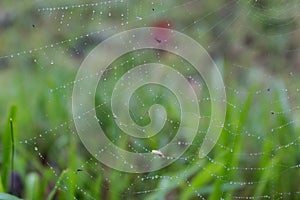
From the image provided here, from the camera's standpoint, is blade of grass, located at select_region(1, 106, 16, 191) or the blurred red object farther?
the blurred red object

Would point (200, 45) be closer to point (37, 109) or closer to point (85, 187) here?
point (37, 109)

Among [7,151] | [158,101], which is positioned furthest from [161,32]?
[7,151]

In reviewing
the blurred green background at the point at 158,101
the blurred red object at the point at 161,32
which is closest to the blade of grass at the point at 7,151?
the blurred green background at the point at 158,101

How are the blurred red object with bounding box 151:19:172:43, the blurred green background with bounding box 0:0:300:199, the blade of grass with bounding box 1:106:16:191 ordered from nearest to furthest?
the blade of grass with bounding box 1:106:16:191 < the blurred green background with bounding box 0:0:300:199 < the blurred red object with bounding box 151:19:172:43

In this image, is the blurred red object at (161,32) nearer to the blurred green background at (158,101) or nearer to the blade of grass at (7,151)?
the blurred green background at (158,101)

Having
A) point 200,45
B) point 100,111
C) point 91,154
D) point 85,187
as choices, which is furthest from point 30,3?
point 85,187

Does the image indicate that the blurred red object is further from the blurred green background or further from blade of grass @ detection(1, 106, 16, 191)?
blade of grass @ detection(1, 106, 16, 191)

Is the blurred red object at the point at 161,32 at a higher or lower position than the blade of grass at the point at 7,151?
higher

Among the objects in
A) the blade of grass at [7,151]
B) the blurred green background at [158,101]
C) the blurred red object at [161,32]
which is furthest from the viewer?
the blurred red object at [161,32]

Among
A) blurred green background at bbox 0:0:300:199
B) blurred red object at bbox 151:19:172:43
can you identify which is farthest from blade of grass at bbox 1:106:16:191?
blurred red object at bbox 151:19:172:43
